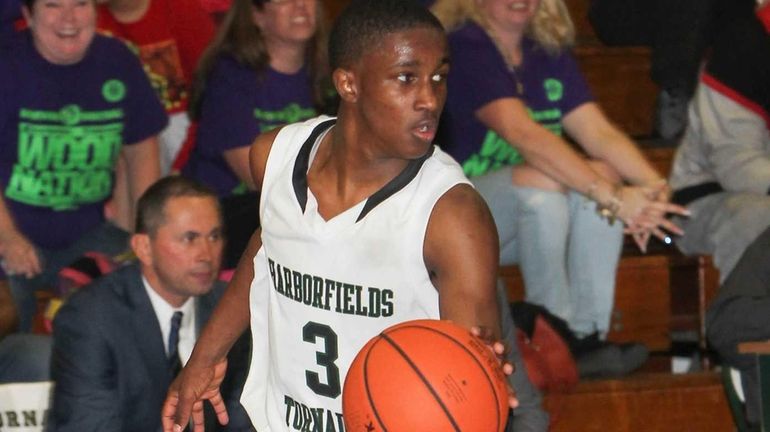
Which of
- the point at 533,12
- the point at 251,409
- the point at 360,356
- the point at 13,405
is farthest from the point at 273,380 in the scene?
the point at 533,12

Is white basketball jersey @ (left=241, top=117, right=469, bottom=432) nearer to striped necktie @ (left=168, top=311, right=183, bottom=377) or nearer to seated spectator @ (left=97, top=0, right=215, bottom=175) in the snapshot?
striped necktie @ (left=168, top=311, right=183, bottom=377)

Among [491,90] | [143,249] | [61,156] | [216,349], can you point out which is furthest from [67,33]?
[216,349]

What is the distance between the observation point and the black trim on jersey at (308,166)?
3518mm

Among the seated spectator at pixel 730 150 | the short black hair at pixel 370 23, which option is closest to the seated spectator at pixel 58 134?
the short black hair at pixel 370 23

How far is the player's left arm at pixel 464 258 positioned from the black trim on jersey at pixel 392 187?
0.12 metres

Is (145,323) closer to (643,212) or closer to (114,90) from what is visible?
(114,90)

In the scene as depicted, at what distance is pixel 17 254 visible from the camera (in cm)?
526

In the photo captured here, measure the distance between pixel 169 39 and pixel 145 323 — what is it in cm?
168

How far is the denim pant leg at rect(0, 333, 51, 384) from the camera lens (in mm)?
4949

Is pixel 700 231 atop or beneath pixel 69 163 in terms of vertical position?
beneath

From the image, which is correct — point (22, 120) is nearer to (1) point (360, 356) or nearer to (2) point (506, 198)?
(2) point (506, 198)

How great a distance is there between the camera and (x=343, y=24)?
353 centimetres

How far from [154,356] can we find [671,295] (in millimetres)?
2476

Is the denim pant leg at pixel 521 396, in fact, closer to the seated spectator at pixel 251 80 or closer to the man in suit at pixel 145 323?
the man in suit at pixel 145 323
